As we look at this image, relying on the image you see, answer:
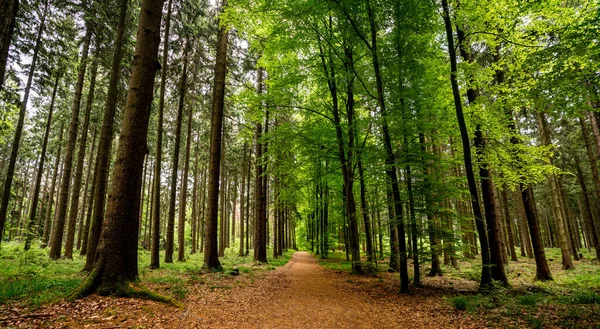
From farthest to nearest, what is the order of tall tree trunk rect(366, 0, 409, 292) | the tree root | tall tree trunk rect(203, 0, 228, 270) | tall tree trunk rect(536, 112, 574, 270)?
tall tree trunk rect(536, 112, 574, 270) < tall tree trunk rect(203, 0, 228, 270) < tall tree trunk rect(366, 0, 409, 292) < the tree root

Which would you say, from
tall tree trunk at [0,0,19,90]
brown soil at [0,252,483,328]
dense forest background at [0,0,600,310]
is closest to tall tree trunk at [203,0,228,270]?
dense forest background at [0,0,600,310]

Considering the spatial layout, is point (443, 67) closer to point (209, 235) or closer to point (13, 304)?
point (209, 235)

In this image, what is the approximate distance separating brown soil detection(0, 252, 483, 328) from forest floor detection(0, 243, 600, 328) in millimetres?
13

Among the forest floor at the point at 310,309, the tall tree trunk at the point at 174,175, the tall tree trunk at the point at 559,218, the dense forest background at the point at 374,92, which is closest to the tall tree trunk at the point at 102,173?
the dense forest background at the point at 374,92

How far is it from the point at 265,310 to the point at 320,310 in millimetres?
1343

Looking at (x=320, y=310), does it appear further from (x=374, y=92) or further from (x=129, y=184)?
(x=374, y=92)

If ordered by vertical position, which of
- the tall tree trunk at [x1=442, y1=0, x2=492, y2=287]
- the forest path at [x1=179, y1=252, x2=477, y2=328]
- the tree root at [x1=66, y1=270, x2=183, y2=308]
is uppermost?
the tall tree trunk at [x1=442, y1=0, x2=492, y2=287]

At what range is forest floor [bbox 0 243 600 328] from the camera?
14.3 ft

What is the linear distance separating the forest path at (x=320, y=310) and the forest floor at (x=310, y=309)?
0.02 m

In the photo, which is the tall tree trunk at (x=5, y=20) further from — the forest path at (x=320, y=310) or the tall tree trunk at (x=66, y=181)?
the forest path at (x=320, y=310)

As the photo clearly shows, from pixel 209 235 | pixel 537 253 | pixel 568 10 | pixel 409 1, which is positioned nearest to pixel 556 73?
pixel 568 10

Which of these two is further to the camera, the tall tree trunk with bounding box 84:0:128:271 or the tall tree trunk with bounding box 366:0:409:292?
the tall tree trunk with bounding box 84:0:128:271

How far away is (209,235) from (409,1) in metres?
11.2

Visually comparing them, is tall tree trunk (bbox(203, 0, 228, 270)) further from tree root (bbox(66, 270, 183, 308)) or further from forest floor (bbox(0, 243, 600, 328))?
tree root (bbox(66, 270, 183, 308))
